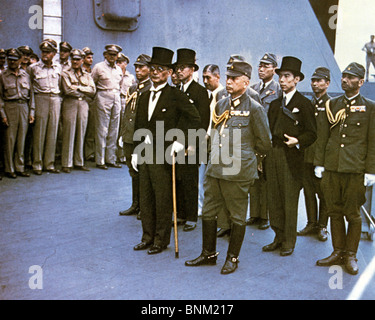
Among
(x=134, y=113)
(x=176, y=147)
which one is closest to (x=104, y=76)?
(x=134, y=113)

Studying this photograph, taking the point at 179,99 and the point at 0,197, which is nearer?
the point at 179,99

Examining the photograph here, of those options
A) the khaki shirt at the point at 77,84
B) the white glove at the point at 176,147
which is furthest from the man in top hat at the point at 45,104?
the white glove at the point at 176,147

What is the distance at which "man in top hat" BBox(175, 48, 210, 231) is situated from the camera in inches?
209

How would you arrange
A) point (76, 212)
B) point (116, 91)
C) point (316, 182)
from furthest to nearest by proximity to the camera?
point (116, 91)
point (76, 212)
point (316, 182)

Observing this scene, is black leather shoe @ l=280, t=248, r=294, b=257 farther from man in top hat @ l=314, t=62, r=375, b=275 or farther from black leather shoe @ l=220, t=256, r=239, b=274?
black leather shoe @ l=220, t=256, r=239, b=274

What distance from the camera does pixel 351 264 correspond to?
4160mm

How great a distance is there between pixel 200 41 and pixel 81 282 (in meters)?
7.56

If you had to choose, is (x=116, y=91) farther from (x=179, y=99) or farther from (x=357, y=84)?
(x=357, y=84)

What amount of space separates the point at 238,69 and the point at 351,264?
1903mm

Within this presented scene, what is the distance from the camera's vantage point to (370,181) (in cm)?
447

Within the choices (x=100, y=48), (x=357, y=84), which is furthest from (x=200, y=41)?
(x=357, y=84)

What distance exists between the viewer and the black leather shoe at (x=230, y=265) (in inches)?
159

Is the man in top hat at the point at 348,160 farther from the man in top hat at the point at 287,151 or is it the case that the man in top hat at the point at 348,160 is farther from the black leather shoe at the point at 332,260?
the man in top hat at the point at 287,151

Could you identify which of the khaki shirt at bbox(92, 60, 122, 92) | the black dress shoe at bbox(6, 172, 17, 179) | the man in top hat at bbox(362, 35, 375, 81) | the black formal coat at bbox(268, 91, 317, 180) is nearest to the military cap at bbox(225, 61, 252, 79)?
the black formal coat at bbox(268, 91, 317, 180)
